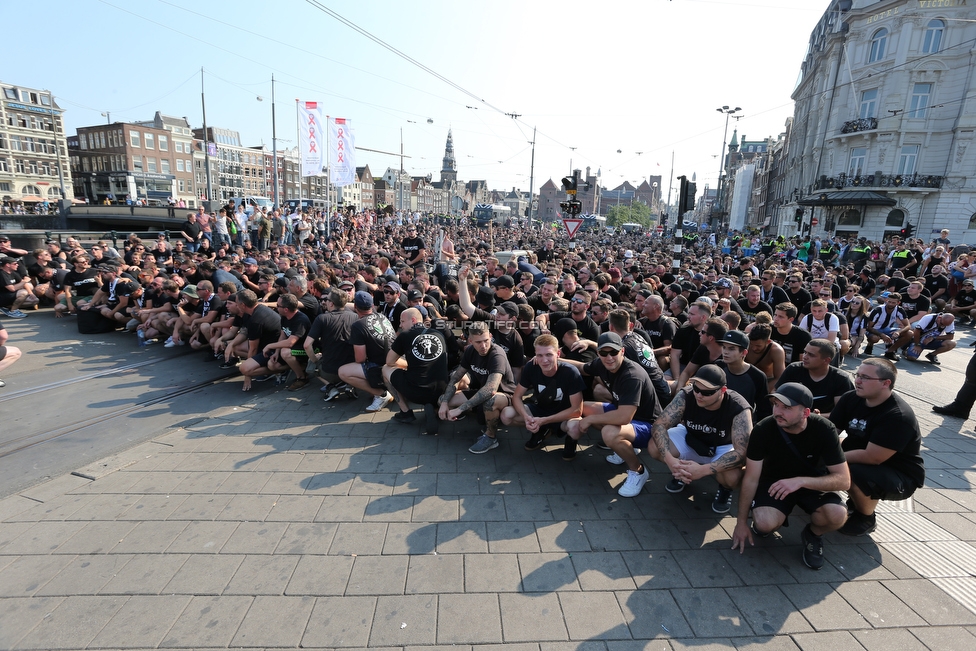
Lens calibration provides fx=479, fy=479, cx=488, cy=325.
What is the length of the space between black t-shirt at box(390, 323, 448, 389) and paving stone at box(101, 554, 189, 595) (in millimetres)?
2844

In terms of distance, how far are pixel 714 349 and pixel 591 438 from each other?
5.72 feet

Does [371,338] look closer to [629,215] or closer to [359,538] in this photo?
[359,538]

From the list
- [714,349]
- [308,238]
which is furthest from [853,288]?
[308,238]

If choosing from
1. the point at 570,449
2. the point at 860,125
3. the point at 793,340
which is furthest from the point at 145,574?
the point at 860,125

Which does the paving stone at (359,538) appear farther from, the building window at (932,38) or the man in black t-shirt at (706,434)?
the building window at (932,38)

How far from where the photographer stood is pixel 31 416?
5.98 metres

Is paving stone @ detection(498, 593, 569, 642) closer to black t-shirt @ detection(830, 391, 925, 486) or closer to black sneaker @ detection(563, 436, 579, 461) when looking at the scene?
black sneaker @ detection(563, 436, 579, 461)

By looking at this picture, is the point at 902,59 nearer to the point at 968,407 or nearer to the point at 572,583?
the point at 968,407

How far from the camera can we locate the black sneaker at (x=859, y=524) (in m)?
3.84

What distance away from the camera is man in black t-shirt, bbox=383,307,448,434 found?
573 cm

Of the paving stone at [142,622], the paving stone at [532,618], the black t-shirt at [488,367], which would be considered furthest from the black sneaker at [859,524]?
the paving stone at [142,622]

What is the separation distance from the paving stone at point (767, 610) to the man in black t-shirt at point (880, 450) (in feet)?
3.78

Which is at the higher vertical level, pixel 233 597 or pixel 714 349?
pixel 714 349

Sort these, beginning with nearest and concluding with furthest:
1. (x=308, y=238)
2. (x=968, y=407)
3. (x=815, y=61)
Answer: (x=968, y=407) → (x=308, y=238) → (x=815, y=61)
